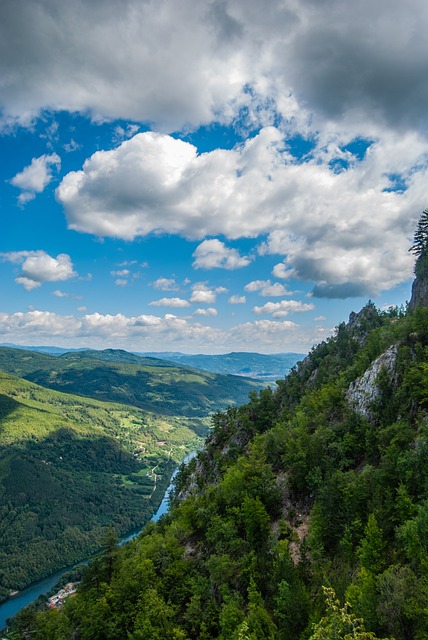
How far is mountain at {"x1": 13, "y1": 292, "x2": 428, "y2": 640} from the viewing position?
29625 millimetres

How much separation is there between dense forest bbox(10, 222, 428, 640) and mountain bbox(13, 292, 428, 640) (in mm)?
165

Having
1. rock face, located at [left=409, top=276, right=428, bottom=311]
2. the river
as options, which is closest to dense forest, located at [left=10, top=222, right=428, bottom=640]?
rock face, located at [left=409, top=276, right=428, bottom=311]

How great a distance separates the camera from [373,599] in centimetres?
2606

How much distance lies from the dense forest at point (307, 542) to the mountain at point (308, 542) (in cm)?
16

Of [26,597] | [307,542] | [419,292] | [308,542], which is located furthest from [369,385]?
[26,597]

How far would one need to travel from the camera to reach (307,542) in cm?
4116

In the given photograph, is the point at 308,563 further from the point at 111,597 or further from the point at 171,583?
the point at 111,597

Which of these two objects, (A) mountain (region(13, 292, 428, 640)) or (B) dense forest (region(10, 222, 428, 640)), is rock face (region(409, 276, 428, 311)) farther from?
(B) dense forest (region(10, 222, 428, 640))

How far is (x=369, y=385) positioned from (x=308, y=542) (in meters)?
30.8

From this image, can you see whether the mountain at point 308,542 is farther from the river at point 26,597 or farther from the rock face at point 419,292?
the river at point 26,597

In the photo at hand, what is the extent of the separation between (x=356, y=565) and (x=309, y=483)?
16.3 m

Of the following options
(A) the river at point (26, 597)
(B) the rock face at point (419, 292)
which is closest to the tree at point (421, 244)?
(B) the rock face at point (419, 292)

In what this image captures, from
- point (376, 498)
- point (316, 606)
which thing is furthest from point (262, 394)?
point (316, 606)

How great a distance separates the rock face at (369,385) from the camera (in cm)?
5944
